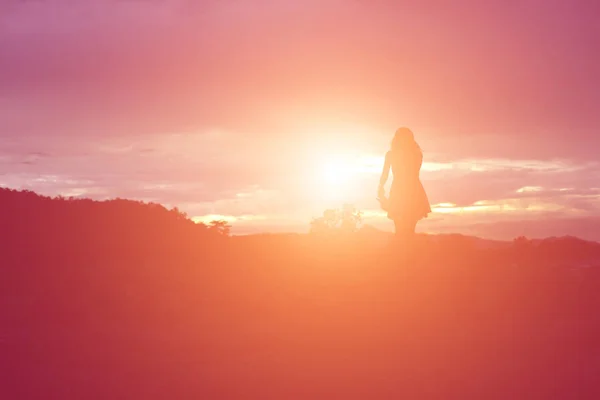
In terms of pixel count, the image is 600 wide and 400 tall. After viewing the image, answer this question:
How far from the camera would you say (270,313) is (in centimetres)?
1566

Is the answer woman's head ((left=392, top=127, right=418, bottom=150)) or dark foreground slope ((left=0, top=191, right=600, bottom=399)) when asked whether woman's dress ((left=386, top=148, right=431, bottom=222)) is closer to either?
woman's head ((left=392, top=127, right=418, bottom=150))

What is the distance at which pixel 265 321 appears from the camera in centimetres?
1514

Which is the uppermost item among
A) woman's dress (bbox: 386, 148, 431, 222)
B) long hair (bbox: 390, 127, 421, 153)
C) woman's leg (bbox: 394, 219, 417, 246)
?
long hair (bbox: 390, 127, 421, 153)

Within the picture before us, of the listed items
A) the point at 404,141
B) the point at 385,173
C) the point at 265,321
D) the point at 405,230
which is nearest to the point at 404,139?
the point at 404,141

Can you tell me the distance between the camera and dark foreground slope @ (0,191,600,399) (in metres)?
12.2

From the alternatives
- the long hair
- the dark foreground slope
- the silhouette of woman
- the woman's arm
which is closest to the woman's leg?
the silhouette of woman

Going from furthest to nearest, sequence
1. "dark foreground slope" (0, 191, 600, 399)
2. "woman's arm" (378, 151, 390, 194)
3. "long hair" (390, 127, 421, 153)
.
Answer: "woman's arm" (378, 151, 390, 194) < "long hair" (390, 127, 421, 153) < "dark foreground slope" (0, 191, 600, 399)

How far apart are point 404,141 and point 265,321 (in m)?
10.5

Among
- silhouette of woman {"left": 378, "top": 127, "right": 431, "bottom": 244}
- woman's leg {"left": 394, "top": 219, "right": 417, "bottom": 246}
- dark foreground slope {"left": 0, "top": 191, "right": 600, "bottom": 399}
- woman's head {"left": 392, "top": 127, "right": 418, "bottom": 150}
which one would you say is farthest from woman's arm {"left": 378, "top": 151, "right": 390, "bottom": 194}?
dark foreground slope {"left": 0, "top": 191, "right": 600, "bottom": 399}

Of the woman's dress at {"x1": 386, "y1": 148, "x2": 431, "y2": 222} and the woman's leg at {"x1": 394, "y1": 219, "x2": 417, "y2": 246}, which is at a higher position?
the woman's dress at {"x1": 386, "y1": 148, "x2": 431, "y2": 222}

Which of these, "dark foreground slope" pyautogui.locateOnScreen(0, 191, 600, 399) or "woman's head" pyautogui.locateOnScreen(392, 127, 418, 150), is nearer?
"dark foreground slope" pyautogui.locateOnScreen(0, 191, 600, 399)

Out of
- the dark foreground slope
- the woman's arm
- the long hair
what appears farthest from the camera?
the woman's arm

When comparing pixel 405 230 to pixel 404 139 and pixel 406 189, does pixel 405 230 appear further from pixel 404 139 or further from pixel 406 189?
pixel 404 139

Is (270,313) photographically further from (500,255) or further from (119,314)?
(500,255)
